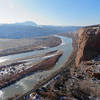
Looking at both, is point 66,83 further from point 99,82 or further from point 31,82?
point 31,82

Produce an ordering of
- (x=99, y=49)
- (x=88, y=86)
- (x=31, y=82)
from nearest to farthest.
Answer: (x=88, y=86)
(x=31, y=82)
(x=99, y=49)

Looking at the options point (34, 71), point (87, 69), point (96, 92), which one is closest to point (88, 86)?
point (96, 92)

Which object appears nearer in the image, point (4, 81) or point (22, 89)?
point (22, 89)

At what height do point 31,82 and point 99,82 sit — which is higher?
point 99,82

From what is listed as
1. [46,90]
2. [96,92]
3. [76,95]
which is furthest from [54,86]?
[96,92]

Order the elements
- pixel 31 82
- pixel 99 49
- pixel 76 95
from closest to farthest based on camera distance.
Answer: pixel 76 95, pixel 31 82, pixel 99 49

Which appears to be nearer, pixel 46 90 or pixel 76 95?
pixel 76 95

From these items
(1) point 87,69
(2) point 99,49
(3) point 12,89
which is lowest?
(3) point 12,89

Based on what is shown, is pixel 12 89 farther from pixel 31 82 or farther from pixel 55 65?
pixel 55 65

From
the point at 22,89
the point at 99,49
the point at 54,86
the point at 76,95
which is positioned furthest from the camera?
the point at 99,49
